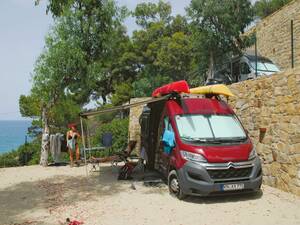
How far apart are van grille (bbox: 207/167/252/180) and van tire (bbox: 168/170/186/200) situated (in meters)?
0.80

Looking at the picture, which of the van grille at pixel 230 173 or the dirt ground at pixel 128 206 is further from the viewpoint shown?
the van grille at pixel 230 173

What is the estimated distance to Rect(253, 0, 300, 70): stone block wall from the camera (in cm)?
1833

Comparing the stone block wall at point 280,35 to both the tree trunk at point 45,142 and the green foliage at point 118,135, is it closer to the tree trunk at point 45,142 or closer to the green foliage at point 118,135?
the green foliage at point 118,135

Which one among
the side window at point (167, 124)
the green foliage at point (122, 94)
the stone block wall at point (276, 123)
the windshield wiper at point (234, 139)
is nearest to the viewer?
the stone block wall at point (276, 123)

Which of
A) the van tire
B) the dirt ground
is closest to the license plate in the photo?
the dirt ground

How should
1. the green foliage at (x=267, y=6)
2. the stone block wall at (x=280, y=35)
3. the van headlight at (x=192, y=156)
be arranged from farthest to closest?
the green foliage at (x=267, y=6), the stone block wall at (x=280, y=35), the van headlight at (x=192, y=156)

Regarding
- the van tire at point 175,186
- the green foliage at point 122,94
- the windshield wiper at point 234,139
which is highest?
the green foliage at point 122,94

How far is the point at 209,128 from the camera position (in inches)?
330

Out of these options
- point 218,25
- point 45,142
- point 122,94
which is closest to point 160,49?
point 122,94

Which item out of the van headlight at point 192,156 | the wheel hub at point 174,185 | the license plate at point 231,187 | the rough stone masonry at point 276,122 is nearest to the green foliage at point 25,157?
the wheel hub at point 174,185

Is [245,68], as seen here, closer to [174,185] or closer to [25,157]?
[174,185]

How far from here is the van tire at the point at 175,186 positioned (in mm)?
7756

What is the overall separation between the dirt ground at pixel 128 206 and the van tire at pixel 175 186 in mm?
132

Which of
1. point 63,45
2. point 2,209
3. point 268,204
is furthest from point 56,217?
point 63,45
